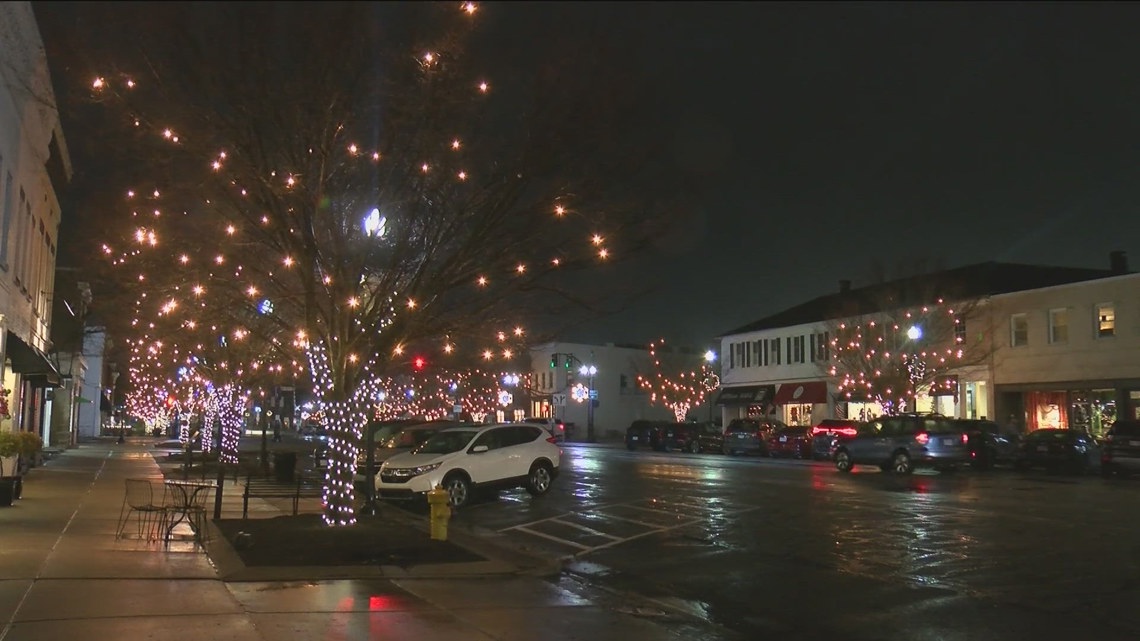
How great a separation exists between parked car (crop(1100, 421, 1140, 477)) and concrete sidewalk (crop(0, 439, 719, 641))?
23.1 metres

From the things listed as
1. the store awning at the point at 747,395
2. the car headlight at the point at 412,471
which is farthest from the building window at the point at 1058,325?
the car headlight at the point at 412,471

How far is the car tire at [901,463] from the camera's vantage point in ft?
94.6

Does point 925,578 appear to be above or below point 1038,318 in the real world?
below

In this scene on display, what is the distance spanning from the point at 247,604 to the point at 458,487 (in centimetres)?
1060

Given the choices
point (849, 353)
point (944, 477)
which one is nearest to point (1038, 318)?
point (849, 353)

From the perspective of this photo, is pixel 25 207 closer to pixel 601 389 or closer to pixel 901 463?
pixel 901 463

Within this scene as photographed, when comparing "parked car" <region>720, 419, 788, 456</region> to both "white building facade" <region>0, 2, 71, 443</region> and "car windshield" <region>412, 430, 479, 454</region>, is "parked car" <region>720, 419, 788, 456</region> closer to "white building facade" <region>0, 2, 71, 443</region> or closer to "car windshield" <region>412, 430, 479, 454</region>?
"car windshield" <region>412, 430, 479, 454</region>

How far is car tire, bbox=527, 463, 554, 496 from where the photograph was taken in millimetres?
21344

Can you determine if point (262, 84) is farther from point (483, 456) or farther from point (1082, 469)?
point (1082, 469)

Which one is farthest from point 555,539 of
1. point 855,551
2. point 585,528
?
point 855,551

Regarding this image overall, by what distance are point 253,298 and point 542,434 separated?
9.05 metres

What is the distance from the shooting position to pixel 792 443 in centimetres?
4072

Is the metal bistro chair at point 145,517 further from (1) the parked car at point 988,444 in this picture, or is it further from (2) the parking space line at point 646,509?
(1) the parked car at point 988,444

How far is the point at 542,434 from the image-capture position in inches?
868
